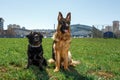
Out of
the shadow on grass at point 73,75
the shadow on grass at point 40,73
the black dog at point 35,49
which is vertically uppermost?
the black dog at point 35,49

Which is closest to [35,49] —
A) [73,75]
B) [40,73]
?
[40,73]

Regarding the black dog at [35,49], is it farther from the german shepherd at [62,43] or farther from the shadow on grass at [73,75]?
the shadow on grass at [73,75]

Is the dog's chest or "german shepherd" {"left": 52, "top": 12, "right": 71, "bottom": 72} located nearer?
Result: "german shepherd" {"left": 52, "top": 12, "right": 71, "bottom": 72}

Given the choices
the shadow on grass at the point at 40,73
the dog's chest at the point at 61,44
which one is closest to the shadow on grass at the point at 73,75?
the shadow on grass at the point at 40,73

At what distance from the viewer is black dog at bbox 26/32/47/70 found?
35.8ft

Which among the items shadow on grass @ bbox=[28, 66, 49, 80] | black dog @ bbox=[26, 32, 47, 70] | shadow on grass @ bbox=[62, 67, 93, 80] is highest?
black dog @ bbox=[26, 32, 47, 70]

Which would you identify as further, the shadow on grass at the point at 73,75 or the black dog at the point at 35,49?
the black dog at the point at 35,49

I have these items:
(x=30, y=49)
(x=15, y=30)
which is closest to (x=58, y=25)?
(x=30, y=49)

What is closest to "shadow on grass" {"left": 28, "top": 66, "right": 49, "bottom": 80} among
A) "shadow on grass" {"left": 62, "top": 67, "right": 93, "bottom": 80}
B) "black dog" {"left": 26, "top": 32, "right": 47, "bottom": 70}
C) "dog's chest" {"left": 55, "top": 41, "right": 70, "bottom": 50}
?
"black dog" {"left": 26, "top": 32, "right": 47, "bottom": 70}

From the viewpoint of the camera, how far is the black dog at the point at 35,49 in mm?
10905

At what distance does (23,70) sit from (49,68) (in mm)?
1489

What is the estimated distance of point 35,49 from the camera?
11.0 metres

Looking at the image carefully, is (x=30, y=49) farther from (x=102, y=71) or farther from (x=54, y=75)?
(x=102, y=71)

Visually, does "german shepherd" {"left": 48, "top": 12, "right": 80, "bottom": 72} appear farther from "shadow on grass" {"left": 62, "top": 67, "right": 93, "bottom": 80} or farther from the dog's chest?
"shadow on grass" {"left": 62, "top": 67, "right": 93, "bottom": 80}
